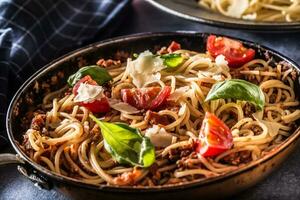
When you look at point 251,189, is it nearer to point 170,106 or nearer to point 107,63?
point 170,106

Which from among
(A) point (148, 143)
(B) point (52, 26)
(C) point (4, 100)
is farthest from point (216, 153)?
(B) point (52, 26)

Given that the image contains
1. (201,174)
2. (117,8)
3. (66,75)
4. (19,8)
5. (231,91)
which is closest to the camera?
(201,174)

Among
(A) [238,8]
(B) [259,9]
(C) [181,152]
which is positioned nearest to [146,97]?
(C) [181,152]

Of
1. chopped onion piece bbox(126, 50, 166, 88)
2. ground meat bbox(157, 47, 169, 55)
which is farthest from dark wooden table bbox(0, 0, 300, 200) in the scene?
ground meat bbox(157, 47, 169, 55)

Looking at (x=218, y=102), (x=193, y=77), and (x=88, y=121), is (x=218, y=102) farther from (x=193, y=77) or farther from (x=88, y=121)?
(x=88, y=121)

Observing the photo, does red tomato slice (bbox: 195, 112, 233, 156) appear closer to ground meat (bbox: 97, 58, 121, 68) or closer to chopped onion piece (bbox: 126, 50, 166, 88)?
chopped onion piece (bbox: 126, 50, 166, 88)

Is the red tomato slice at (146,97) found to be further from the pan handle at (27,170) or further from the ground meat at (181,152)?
the pan handle at (27,170)
